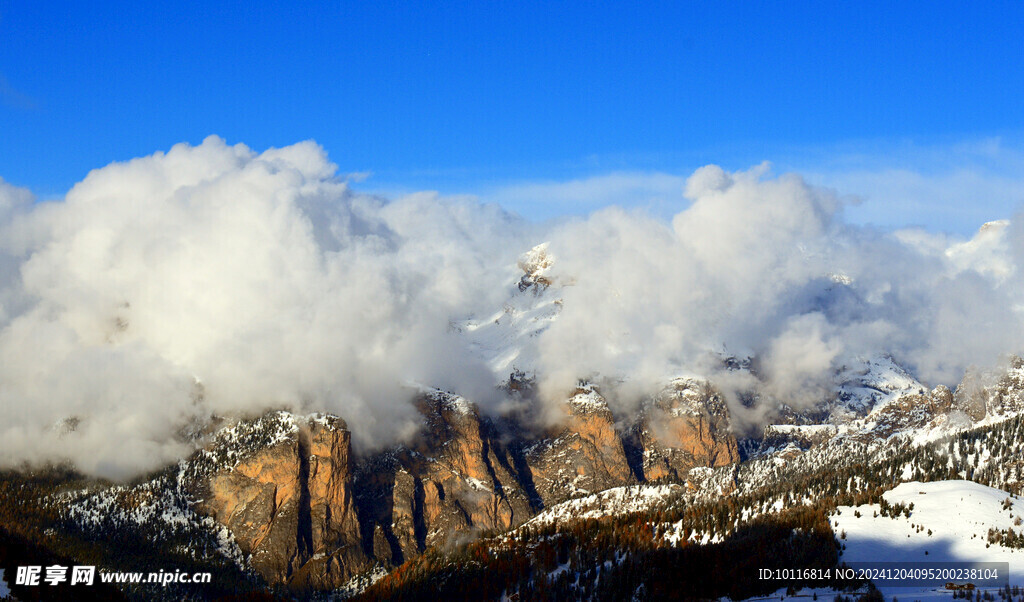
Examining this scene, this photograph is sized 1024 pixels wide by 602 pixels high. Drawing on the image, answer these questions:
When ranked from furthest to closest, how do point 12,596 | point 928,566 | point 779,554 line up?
point 12,596 < point 779,554 < point 928,566

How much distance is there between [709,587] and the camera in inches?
7106

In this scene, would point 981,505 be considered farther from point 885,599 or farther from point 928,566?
point 885,599

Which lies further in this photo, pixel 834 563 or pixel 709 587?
pixel 709 587

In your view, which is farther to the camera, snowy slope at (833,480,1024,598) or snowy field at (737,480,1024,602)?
snowy slope at (833,480,1024,598)

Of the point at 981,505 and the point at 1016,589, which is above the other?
the point at 981,505

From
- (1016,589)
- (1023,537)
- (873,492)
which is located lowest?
(1016,589)

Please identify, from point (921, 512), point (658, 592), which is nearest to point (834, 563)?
point (921, 512)

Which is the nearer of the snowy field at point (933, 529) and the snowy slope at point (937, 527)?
the snowy field at point (933, 529)

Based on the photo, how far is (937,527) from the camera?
177m

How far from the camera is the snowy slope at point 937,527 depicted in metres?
167

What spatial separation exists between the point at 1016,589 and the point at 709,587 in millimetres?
52450

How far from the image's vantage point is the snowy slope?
167125 millimetres

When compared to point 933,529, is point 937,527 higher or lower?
higher

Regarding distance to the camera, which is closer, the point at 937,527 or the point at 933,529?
the point at 933,529
